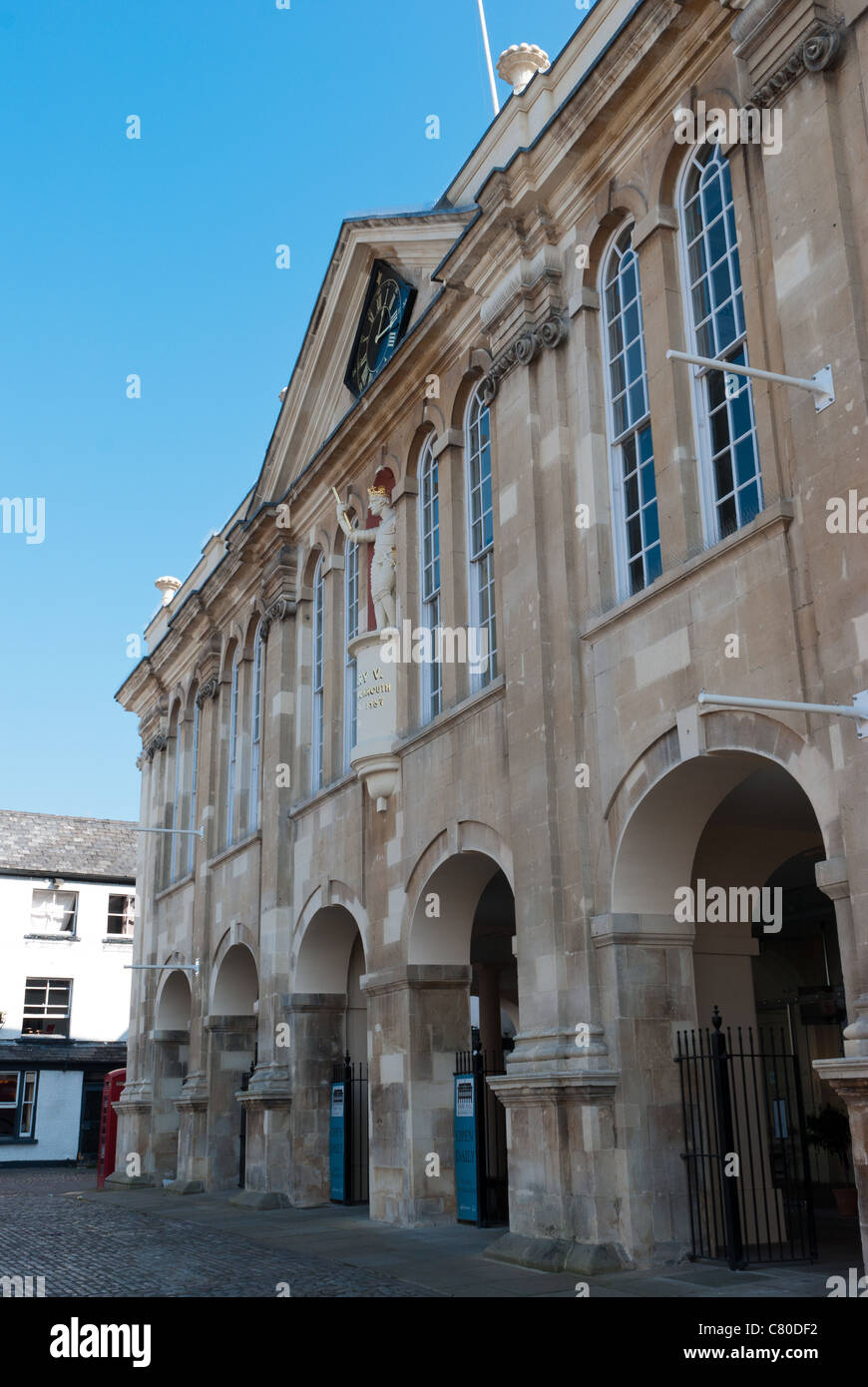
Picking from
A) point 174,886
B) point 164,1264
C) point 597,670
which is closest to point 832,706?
point 597,670

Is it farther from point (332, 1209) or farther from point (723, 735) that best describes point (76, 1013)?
point (723, 735)

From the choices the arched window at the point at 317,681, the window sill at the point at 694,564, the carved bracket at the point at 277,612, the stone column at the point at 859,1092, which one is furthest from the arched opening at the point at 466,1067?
the stone column at the point at 859,1092

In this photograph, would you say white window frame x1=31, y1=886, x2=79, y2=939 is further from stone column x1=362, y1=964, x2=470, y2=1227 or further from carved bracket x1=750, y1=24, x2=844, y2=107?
carved bracket x1=750, y1=24, x2=844, y2=107

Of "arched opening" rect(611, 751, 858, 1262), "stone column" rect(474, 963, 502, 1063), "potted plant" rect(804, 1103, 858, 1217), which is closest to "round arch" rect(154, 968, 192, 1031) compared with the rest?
"stone column" rect(474, 963, 502, 1063)

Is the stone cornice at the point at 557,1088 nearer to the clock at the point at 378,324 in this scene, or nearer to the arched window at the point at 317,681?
the arched window at the point at 317,681

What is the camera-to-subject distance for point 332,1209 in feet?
64.8

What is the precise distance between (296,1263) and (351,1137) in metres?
6.32

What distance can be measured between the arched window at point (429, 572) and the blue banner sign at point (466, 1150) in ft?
15.7

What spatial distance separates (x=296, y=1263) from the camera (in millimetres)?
13945

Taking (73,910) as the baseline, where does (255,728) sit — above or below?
above

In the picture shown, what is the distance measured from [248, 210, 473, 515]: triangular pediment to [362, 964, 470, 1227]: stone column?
29.0ft

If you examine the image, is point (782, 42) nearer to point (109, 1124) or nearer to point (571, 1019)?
point (571, 1019)

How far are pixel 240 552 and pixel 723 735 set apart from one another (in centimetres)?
1535
